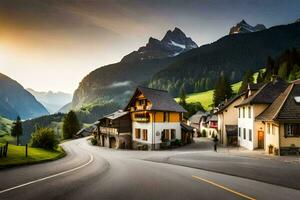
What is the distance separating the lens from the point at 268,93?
→ 4162 cm

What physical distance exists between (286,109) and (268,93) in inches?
353

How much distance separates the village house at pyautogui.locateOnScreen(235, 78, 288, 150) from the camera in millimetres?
39812

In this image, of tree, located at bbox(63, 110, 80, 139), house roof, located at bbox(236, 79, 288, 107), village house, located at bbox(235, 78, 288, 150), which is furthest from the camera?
tree, located at bbox(63, 110, 80, 139)

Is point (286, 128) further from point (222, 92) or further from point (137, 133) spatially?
point (222, 92)

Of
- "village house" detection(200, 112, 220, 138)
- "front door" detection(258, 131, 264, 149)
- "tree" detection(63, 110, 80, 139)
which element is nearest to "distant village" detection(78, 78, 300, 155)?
"front door" detection(258, 131, 264, 149)

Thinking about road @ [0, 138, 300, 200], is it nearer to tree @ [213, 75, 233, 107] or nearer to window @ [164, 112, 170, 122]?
window @ [164, 112, 170, 122]

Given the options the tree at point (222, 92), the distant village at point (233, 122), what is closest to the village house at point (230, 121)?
the distant village at point (233, 122)

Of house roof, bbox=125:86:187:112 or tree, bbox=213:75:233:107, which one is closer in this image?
house roof, bbox=125:86:187:112

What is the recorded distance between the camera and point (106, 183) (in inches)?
533

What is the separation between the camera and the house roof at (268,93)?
130 ft

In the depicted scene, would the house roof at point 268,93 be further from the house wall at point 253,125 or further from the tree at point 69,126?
the tree at point 69,126

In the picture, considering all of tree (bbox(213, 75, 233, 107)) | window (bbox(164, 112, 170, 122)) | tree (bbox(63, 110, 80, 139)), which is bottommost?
tree (bbox(63, 110, 80, 139))

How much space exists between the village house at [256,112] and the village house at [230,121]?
603cm

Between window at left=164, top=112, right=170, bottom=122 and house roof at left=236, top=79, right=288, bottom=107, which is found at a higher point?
house roof at left=236, top=79, right=288, bottom=107
